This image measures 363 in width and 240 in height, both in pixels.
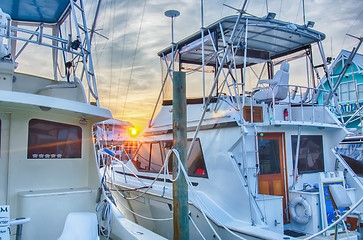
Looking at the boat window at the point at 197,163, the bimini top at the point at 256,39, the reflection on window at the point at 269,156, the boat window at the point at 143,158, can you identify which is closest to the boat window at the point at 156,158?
the boat window at the point at 143,158

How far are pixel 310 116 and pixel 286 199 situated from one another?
203 cm

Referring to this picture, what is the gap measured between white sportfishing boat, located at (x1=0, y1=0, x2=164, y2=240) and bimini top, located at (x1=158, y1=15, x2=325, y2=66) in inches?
114

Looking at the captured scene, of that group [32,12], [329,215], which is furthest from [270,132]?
[32,12]

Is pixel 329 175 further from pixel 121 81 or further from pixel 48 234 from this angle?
pixel 121 81

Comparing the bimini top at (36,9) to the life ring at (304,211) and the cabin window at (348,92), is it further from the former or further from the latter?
the cabin window at (348,92)

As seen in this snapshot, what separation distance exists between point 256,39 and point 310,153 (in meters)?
3.02

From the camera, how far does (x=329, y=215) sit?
5.52 meters

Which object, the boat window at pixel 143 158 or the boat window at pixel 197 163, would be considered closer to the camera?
the boat window at pixel 197 163

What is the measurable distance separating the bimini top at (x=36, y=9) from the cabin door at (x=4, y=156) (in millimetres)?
2159

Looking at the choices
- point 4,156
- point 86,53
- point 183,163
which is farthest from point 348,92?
point 4,156

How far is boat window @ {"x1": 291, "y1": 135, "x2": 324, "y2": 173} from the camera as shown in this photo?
6.69 meters

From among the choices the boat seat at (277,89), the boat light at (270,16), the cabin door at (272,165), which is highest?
the boat light at (270,16)

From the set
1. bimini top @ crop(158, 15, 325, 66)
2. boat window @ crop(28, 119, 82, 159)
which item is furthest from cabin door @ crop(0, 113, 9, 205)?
A: bimini top @ crop(158, 15, 325, 66)

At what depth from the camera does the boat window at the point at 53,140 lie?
482 centimetres
